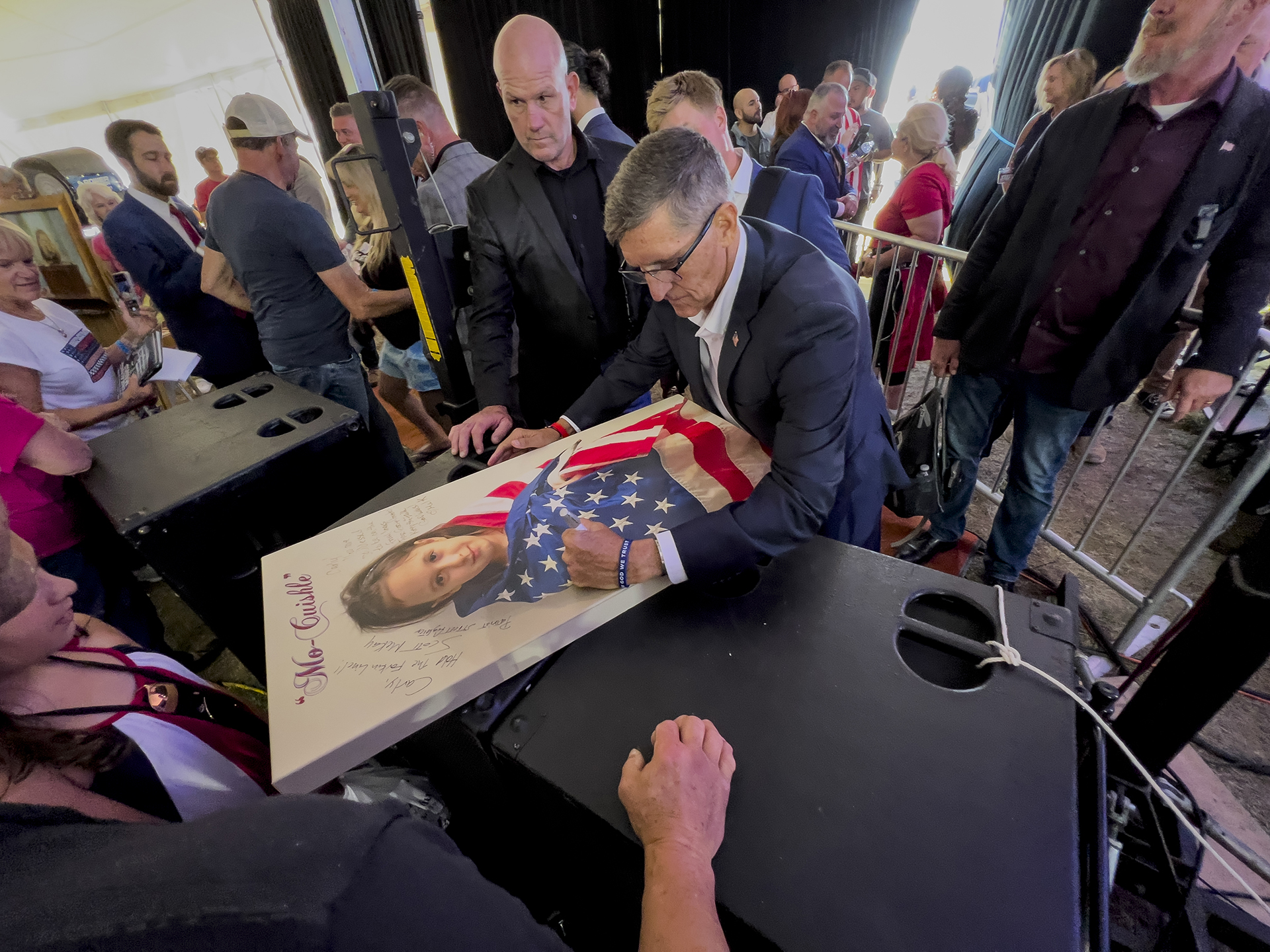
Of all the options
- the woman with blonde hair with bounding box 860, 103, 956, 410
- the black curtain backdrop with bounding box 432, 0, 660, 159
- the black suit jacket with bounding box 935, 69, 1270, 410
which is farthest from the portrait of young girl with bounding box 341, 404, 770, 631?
the black curtain backdrop with bounding box 432, 0, 660, 159

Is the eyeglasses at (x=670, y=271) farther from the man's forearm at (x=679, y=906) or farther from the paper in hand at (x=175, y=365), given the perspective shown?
the paper in hand at (x=175, y=365)

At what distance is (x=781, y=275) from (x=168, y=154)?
364 centimetres

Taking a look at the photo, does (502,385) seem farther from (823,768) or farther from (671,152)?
(823,768)

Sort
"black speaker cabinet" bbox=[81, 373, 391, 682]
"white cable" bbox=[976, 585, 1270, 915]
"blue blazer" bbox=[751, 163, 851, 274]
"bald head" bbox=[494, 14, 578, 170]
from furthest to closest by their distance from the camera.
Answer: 1. "blue blazer" bbox=[751, 163, 851, 274]
2. "bald head" bbox=[494, 14, 578, 170]
3. "black speaker cabinet" bbox=[81, 373, 391, 682]
4. "white cable" bbox=[976, 585, 1270, 915]

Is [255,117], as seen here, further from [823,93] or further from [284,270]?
[823,93]

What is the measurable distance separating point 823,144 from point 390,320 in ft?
9.63

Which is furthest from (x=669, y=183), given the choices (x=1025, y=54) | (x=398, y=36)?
(x=398, y=36)

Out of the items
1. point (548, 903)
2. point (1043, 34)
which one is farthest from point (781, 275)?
point (1043, 34)

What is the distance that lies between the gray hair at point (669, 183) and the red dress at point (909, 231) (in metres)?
2.21

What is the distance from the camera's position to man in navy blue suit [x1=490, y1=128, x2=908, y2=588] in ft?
2.81

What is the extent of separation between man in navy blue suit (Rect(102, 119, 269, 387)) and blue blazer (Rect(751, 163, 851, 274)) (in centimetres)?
254

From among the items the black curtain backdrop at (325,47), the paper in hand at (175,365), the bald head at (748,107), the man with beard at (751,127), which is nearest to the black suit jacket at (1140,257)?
the paper in hand at (175,365)

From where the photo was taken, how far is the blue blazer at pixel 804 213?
1786mm

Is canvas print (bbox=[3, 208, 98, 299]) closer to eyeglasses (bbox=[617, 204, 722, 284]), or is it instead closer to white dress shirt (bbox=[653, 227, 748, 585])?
eyeglasses (bbox=[617, 204, 722, 284])
